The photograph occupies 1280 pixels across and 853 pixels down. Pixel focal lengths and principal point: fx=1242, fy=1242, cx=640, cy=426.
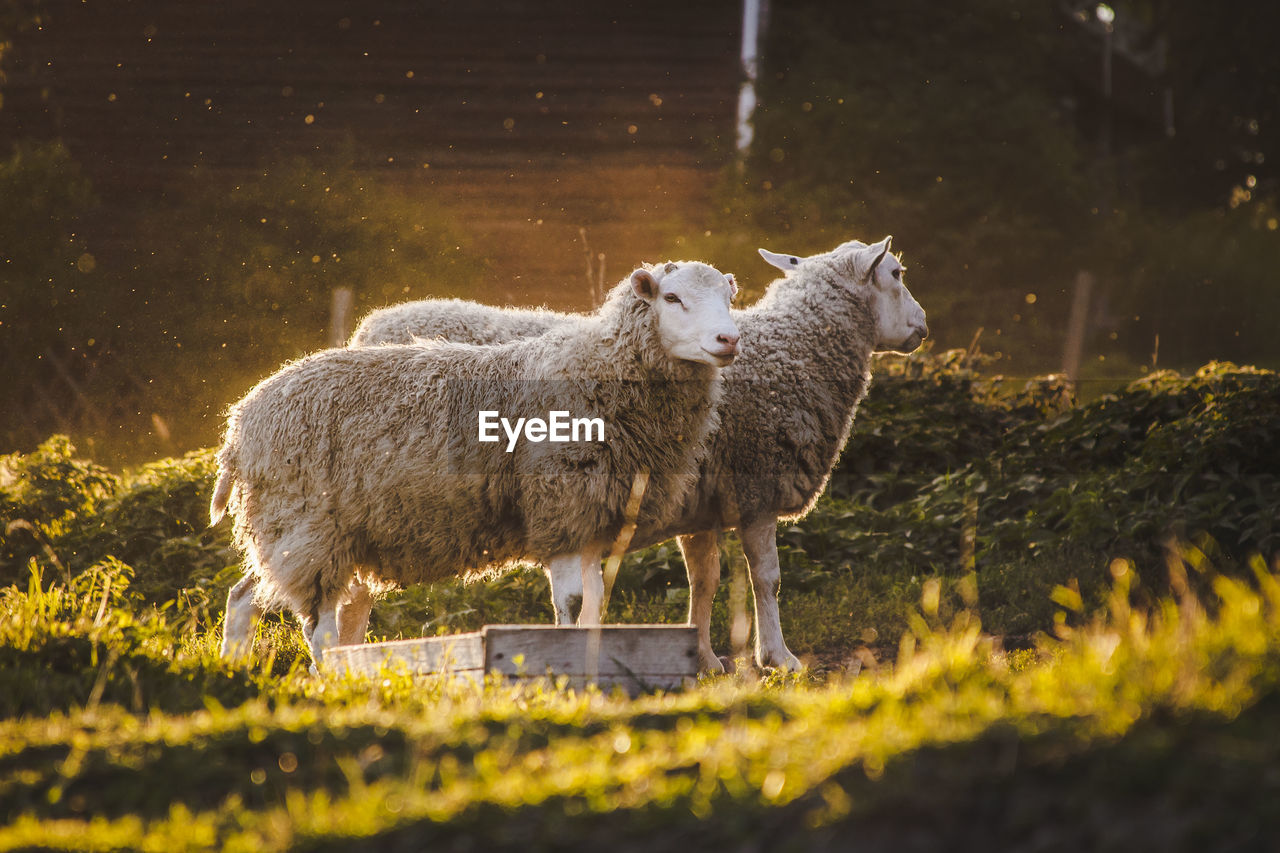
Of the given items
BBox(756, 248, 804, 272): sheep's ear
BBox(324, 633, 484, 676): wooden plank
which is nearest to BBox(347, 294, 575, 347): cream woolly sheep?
BBox(756, 248, 804, 272): sheep's ear

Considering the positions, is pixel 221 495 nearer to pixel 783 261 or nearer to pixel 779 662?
pixel 779 662

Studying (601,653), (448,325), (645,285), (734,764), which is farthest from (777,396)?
(734,764)

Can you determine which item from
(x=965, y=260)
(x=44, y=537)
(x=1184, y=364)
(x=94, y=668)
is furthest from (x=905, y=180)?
(x=94, y=668)

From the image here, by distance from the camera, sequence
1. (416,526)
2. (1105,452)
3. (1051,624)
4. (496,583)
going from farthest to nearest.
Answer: (1105,452) < (496,583) < (1051,624) < (416,526)

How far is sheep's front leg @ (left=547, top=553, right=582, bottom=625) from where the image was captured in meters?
5.80

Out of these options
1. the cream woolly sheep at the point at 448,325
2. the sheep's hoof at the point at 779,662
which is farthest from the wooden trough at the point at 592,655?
the cream woolly sheep at the point at 448,325

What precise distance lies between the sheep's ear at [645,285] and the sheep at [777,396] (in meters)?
0.88

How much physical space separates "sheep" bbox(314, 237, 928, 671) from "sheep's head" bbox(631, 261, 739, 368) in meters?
0.80

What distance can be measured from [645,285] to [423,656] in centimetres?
209

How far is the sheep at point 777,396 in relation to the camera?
6.62 meters

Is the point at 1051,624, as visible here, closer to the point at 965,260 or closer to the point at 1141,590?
the point at 1141,590

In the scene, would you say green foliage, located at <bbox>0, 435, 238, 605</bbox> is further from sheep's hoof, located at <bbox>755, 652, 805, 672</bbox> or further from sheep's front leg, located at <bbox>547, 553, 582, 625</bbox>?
sheep's hoof, located at <bbox>755, 652, 805, 672</bbox>

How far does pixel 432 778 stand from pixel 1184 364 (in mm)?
16536

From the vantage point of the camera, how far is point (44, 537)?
935 cm
